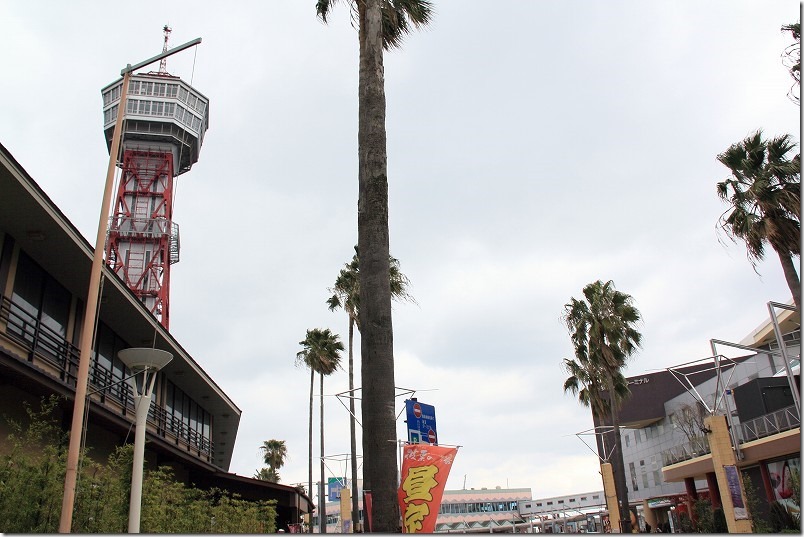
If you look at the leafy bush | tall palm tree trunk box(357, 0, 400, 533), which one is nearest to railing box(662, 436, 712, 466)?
the leafy bush

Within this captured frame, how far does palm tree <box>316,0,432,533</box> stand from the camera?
739cm

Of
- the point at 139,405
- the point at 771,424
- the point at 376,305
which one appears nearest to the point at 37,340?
the point at 139,405

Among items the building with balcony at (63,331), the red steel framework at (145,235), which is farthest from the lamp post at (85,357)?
the red steel framework at (145,235)

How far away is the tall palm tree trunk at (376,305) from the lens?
7379 mm

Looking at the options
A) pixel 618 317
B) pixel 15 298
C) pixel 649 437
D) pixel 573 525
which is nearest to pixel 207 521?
pixel 15 298

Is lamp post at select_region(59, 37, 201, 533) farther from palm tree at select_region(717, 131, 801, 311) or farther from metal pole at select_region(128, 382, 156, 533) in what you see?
palm tree at select_region(717, 131, 801, 311)

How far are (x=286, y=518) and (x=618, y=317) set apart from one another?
24244 mm

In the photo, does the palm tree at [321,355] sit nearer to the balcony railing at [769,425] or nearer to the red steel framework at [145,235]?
the red steel framework at [145,235]

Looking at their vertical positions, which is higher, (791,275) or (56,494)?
(791,275)

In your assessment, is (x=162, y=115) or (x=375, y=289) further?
(x=162, y=115)

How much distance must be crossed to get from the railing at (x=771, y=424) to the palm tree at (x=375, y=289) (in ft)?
79.3

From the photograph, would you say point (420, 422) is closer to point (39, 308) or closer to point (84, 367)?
point (39, 308)

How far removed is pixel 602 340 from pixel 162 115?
6046cm

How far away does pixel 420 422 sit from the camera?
1016 inches
